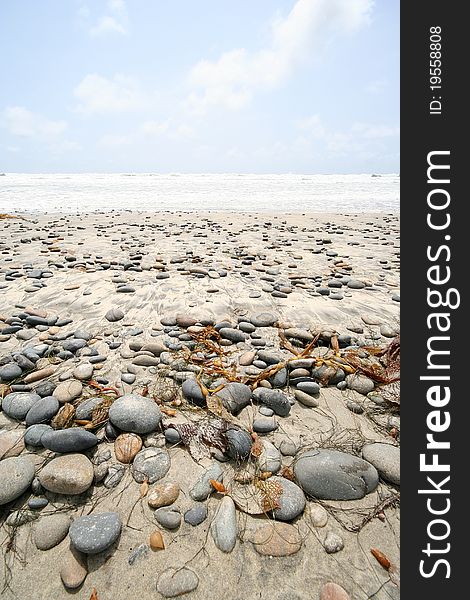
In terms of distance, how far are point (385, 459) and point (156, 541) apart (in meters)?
1.29

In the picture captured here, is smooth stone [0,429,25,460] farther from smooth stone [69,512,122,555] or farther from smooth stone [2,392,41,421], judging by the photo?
smooth stone [69,512,122,555]

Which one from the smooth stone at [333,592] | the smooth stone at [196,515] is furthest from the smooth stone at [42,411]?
the smooth stone at [333,592]

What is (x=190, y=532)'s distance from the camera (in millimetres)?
1509

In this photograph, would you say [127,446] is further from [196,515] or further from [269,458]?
[269,458]

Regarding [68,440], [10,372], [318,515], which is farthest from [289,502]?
[10,372]

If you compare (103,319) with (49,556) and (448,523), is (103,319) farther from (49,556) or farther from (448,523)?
(448,523)

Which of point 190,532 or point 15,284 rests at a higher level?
point 15,284

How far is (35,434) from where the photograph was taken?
6.34 feet

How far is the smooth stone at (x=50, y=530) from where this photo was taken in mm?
1465

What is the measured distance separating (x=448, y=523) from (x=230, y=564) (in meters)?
0.94

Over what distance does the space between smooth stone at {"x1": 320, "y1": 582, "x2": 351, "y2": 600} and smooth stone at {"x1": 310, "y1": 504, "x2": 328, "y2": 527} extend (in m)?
0.24

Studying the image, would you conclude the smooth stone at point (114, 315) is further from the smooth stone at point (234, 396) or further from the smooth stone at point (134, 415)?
the smooth stone at point (234, 396)

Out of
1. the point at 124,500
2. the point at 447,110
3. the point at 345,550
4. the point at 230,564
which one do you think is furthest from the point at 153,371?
the point at 447,110

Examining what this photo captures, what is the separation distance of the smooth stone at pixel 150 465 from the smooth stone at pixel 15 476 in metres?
0.54
